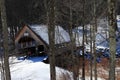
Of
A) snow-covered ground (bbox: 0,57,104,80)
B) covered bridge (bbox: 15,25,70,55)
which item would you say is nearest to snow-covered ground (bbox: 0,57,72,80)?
snow-covered ground (bbox: 0,57,104,80)

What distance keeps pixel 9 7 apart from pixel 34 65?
15589mm

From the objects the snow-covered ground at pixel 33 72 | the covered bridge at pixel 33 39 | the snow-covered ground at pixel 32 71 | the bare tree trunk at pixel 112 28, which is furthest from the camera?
the covered bridge at pixel 33 39

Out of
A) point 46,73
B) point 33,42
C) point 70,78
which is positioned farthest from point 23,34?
point 70,78

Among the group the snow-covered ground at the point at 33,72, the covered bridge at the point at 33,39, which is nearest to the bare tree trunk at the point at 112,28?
the snow-covered ground at the point at 33,72

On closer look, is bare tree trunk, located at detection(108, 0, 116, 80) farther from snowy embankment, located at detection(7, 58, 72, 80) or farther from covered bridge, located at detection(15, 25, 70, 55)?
covered bridge, located at detection(15, 25, 70, 55)

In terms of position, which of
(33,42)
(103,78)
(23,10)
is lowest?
(103,78)

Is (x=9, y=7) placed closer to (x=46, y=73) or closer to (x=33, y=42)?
(x=33, y=42)

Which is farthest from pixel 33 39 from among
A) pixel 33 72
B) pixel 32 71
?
pixel 33 72

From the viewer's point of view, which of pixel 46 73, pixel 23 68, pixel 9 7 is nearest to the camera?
pixel 46 73

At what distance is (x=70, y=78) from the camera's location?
20.8 meters

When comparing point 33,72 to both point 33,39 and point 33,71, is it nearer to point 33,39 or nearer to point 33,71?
point 33,71

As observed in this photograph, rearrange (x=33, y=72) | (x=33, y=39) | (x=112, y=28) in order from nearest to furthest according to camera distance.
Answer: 1. (x=112, y=28)
2. (x=33, y=72)
3. (x=33, y=39)

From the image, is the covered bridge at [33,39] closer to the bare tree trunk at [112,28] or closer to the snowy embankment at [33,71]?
the snowy embankment at [33,71]

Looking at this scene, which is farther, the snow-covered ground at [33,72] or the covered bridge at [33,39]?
the covered bridge at [33,39]
